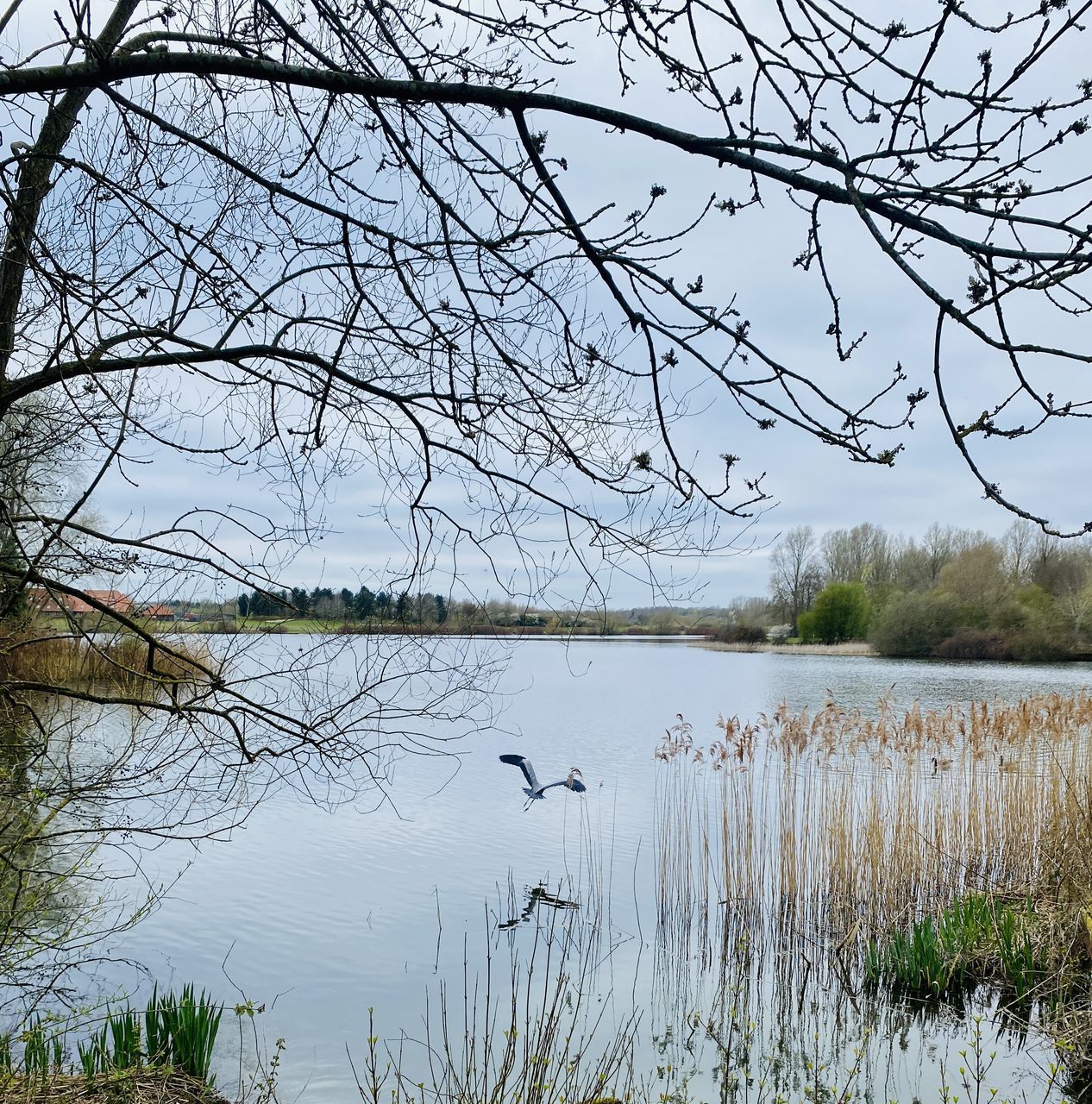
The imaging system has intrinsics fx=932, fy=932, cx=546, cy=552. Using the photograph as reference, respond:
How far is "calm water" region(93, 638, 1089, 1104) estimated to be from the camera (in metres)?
4.47

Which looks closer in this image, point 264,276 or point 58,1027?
point 264,276

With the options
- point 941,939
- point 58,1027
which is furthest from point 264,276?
point 941,939

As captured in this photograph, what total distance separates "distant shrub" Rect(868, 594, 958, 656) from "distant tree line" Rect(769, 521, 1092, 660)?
28mm

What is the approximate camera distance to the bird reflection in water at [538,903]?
21.8 ft

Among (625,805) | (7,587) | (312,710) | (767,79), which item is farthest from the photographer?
(625,805)

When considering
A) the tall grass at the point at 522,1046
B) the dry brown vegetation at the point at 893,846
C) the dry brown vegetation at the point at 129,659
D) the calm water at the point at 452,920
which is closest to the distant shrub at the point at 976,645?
the calm water at the point at 452,920

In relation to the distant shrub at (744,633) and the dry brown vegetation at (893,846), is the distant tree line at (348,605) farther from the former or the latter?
the distant shrub at (744,633)

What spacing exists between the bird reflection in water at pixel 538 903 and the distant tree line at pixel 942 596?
15675mm

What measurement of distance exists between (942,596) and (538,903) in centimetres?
2045

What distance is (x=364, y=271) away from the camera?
2809mm

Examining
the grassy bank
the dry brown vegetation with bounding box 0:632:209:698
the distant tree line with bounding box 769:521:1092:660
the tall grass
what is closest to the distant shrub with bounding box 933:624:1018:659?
the distant tree line with bounding box 769:521:1092:660

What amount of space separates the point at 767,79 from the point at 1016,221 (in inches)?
25.6

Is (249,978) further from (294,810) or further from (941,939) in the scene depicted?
(294,810)

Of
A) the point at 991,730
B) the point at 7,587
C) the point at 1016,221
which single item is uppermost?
the point at 1016,221
